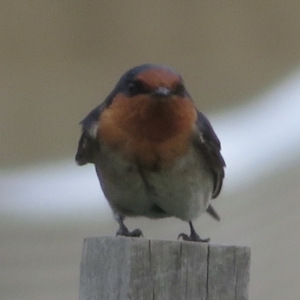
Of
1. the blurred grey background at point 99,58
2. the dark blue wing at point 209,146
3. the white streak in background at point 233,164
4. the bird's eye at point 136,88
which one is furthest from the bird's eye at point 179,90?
the blurred grey background at point 99,58

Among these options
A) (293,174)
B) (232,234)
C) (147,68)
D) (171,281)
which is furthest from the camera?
(293,174)

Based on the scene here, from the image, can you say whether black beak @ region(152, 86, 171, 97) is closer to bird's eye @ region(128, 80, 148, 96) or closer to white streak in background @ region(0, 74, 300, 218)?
bird's eye @ region(128, 80, 148, 96)

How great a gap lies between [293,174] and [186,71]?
1.07 meters

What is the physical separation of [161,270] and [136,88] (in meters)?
1.21

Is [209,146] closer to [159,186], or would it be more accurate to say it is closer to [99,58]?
[159,186]

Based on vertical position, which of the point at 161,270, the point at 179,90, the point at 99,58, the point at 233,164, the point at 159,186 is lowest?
the point at 161,270

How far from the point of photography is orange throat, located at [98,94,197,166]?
368 centimetres

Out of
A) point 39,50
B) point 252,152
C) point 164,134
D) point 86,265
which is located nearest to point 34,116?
point 39,50

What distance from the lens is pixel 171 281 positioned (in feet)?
8.55

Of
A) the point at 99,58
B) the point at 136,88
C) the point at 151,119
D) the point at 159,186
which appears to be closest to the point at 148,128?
the point at 151,119

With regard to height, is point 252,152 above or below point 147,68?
above

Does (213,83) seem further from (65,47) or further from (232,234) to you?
(232,234)

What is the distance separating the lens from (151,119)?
3688 millimetres

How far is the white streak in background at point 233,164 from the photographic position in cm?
652
